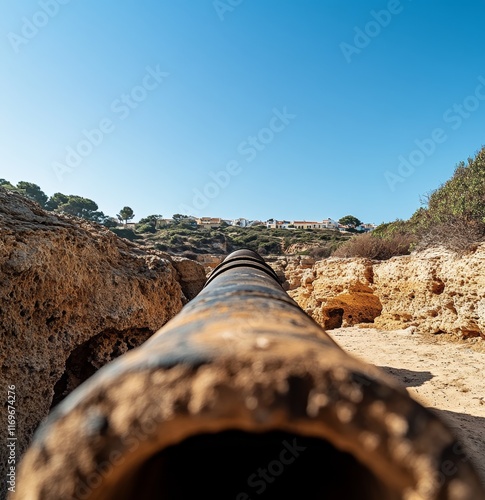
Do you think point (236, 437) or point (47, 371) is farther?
point (47, 371)

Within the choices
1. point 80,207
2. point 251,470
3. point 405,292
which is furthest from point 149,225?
point 251,470

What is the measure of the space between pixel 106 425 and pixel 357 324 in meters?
12.4

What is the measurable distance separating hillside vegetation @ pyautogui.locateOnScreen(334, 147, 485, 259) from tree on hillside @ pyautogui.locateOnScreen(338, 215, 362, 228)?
2146 inches

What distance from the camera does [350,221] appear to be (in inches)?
2719

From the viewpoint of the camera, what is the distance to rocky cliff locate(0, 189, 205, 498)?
290 cm

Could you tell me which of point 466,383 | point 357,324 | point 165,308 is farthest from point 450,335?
point 165,308

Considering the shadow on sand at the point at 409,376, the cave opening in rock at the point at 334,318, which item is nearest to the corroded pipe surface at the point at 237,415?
the shadow on sand at the point at 409,376

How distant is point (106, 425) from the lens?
61cm

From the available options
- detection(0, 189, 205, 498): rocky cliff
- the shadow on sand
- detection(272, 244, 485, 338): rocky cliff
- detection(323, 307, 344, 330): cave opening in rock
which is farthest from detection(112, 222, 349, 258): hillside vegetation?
detection(0, 189, 205, 498): rocky cliff

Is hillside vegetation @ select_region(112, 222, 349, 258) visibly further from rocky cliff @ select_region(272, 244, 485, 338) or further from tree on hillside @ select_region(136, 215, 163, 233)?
rocky cliff @ select_region(272, 244, 485, 338)

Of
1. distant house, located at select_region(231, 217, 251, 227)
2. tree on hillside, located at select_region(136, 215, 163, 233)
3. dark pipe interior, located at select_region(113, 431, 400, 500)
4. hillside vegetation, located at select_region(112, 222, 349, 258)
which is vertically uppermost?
distant house, located at select_region(231, 217, 251, 227)

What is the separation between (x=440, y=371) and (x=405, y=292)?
3808 millimetres

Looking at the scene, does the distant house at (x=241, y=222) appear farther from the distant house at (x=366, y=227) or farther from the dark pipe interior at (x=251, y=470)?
the dark pipe interior at (x=251, y=470)

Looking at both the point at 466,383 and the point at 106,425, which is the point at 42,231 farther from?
the point at 466,383
